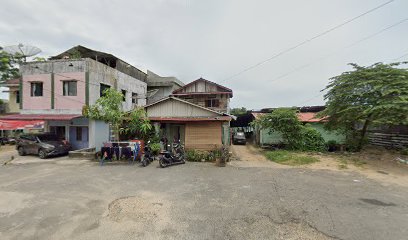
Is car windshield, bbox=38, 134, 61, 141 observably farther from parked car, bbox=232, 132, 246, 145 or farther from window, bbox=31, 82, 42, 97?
parked car, bbox=232, 132, 246, 145

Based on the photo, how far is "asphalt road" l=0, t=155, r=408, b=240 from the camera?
4234 mm

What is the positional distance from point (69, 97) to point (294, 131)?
17.9m

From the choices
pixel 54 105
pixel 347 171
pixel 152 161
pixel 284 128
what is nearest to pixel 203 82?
pixel 284 128

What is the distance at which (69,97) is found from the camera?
1507cm

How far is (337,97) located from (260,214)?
453 inches

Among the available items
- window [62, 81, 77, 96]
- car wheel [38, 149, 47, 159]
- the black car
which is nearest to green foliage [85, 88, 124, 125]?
car wheel [38, 149, 47, 159]

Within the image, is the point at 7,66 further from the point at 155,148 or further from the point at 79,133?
the point at 155,148

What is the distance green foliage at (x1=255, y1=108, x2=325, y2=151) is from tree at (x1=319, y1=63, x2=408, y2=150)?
4.94 feet

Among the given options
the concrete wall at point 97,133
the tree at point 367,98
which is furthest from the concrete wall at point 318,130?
the concrete wall at point 97,133

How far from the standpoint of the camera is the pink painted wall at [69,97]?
1489 centimetres

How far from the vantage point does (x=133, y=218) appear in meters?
4.82

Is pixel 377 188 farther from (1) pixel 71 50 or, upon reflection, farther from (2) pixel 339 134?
(1) pixel 71 50

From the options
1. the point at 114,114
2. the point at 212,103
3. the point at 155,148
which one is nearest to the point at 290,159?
the point at 155,148

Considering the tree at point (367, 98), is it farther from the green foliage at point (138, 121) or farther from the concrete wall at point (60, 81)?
the concrete wall at point (60, 81)
